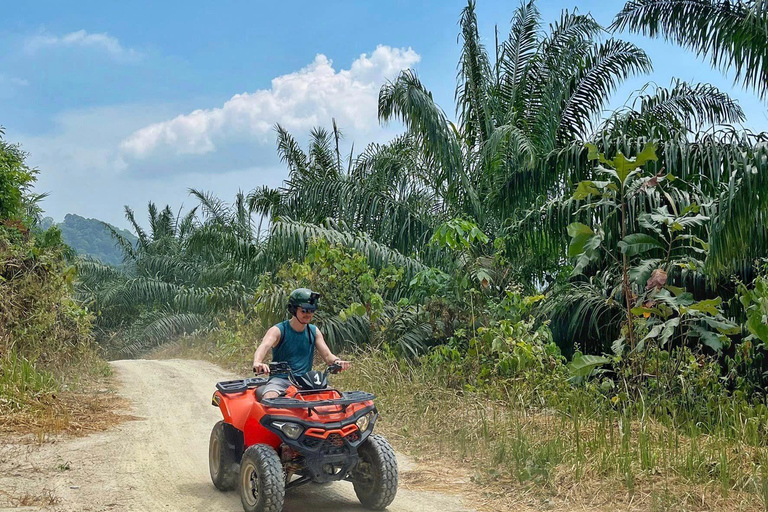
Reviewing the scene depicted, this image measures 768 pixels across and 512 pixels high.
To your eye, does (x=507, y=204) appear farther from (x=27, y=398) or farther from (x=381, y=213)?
(x=27, y=398)

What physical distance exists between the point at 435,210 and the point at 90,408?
8.11 metres

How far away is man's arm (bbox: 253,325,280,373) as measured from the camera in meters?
5.07

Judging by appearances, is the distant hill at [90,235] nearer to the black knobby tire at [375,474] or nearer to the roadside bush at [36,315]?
the roadside bush at [36,315]

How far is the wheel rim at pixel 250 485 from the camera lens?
4763 mm


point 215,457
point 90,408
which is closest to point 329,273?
point 90,408

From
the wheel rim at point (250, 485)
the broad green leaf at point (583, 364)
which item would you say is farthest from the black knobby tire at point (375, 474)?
the broad green leaf at point (583, 364)

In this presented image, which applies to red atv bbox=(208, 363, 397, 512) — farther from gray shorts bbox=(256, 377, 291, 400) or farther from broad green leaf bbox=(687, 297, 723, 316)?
broad green leaf bbox=(687, 297, 723, 316)

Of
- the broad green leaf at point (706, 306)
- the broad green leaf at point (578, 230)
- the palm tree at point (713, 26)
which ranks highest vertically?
the palm tree at point (713, 26)

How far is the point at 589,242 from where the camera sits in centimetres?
722

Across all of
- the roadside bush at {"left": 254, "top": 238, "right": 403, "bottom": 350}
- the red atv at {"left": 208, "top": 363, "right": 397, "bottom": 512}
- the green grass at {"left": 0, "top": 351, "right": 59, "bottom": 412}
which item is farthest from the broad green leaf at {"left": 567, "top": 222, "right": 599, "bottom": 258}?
the green grass at {"left": 0, "top": 351, "right": 59, "bottom": 412}

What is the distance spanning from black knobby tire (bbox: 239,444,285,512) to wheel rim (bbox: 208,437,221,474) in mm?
712

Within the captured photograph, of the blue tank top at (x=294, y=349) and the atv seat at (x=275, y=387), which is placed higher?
the blue tank top at (x=294, y=349)

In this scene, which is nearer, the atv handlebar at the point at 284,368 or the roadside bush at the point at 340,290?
the atv handlebar at the point at 284,368

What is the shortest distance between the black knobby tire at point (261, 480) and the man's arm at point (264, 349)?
542 mm
